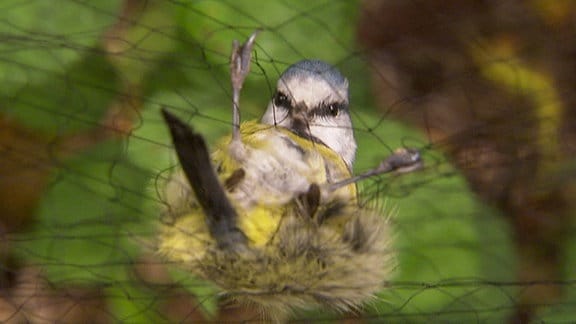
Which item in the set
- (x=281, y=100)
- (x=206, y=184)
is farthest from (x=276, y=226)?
(x=281, y=100)

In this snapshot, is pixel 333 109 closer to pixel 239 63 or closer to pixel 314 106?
pixel 314 106

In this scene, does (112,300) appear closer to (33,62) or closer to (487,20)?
(33,62)

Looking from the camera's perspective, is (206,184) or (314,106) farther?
(314,106)

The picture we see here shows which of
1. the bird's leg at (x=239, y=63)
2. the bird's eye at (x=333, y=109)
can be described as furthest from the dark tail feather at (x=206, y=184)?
the bird's eye at (x=333, y=109)

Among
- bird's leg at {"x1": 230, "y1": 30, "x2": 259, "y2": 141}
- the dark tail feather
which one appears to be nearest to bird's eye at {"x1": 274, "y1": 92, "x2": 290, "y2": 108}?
bird's leg at {"x1": 230, "y1": 30, "x2": 259, "y2": 141}

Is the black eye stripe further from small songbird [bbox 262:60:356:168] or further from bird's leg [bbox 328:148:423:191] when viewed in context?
bird's leg [bbox 328:148:423:191]

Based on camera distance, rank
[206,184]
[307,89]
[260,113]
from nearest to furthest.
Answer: [206,184] < [307,89] < [260,113]
